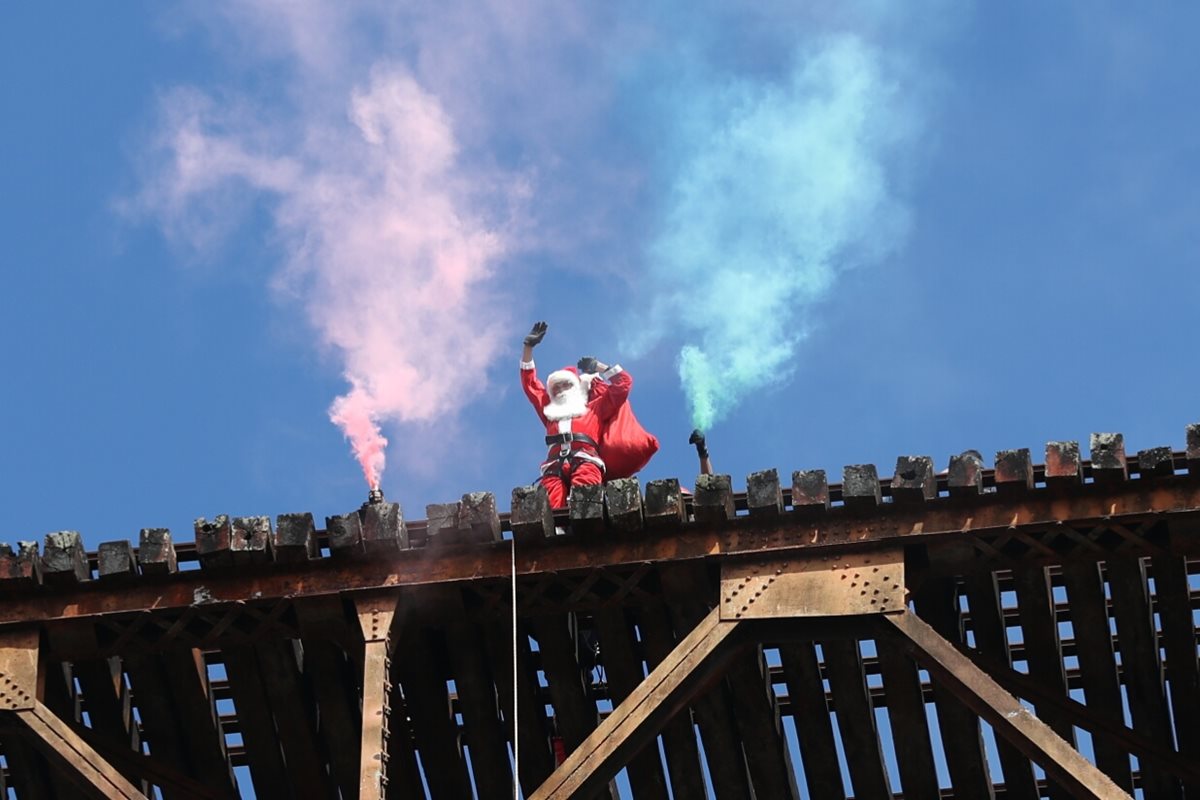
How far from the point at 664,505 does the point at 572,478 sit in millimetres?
2680

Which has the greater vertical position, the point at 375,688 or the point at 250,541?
the point at 250,541

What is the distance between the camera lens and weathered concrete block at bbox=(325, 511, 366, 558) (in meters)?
14.5

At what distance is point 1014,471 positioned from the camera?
1397cm

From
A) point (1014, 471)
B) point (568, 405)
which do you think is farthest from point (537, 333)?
point (1014, 471)

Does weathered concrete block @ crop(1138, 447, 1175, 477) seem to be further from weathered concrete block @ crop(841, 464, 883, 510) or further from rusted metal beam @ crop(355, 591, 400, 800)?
rusted metal beam @ crop(355, 591, 400, 800)

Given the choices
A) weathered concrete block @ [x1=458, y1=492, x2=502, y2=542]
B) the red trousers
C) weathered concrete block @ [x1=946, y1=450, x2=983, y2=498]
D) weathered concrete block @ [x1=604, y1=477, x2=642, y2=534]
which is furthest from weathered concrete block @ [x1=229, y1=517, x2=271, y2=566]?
weathered concrete block @ [x1=946, y1=450, x2=983, y2=498]

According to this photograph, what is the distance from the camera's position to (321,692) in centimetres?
1523

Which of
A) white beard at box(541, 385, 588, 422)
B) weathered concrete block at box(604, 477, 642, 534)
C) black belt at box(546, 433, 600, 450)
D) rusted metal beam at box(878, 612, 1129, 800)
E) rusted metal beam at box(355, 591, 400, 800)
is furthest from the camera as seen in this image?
white beard at box(541, 385, 588, 422)

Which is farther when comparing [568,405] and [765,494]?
[568,405]

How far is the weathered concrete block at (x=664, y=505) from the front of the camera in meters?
14.3

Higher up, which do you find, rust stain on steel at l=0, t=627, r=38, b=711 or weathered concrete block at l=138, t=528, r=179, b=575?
weathered concrete block at l=138, t=528, r=179, b=575

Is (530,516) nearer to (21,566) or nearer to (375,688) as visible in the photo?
(375,688)

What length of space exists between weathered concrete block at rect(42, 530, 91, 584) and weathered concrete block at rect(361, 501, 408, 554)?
1878 mm

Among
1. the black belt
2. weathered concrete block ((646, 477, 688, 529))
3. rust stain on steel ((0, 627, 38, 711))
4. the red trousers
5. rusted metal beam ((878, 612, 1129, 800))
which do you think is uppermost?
the black belt
